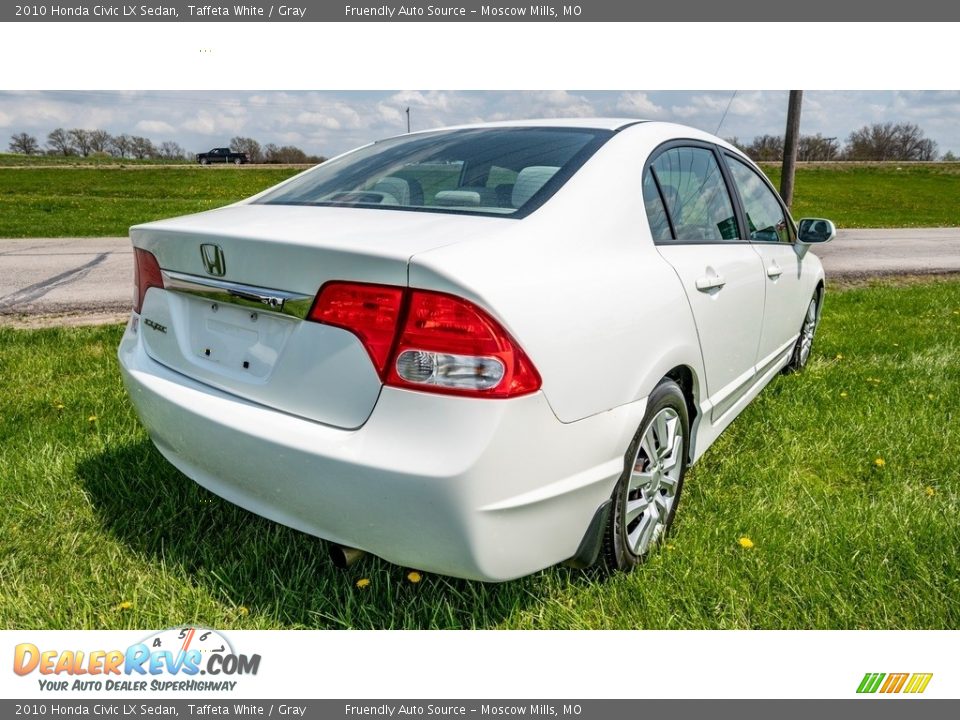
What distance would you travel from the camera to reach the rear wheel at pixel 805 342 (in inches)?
196

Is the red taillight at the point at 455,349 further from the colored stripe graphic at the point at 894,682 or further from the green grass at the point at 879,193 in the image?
the green grass at the point at 879,193

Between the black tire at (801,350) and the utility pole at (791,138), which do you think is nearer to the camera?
the black tire at (801,350)

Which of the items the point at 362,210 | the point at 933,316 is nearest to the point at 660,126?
the point at 362,210

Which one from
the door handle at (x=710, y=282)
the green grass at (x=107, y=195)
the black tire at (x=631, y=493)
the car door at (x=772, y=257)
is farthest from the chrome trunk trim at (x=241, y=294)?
the green grass at (x=107, y=195)

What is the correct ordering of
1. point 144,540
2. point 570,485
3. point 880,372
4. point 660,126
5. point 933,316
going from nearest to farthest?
point 570,485 < point 144,540 < point 660,126 < point 880,372 < point 933,316

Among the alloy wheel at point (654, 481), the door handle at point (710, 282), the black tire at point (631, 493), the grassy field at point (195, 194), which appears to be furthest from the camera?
the grassy field at point (195, 194)

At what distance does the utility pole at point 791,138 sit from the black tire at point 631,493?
899 cm

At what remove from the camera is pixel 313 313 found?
6.15 feet

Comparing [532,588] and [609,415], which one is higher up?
[609,415]

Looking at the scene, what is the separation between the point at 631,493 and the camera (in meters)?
2.41

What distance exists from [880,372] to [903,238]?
13.4 meters

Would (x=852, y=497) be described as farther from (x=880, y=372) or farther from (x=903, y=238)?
(x=903, y=238)

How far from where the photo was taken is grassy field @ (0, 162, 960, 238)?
17000mm

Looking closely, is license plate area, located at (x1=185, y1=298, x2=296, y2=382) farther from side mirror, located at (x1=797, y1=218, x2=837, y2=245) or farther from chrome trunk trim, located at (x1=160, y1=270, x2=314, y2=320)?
side mirror, located at (x1=797, y1=218, x2=837, y2=245)
